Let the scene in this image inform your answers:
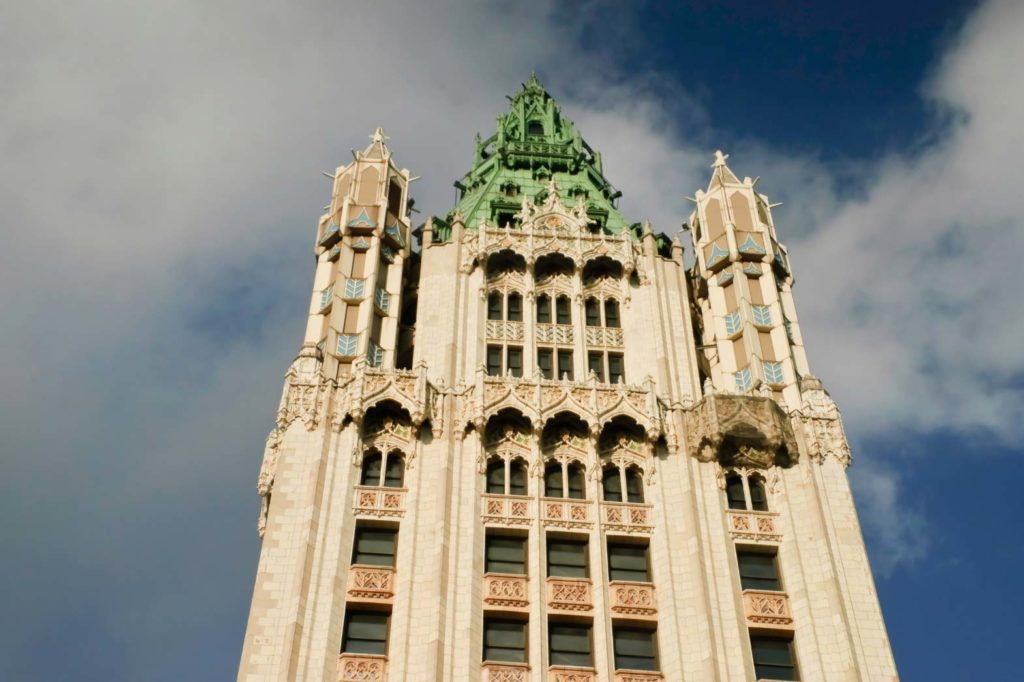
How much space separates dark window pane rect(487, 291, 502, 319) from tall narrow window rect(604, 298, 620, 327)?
3861 millimetres

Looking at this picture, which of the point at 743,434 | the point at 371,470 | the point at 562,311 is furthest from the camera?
the point at 562,311

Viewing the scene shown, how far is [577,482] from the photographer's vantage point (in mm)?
39125

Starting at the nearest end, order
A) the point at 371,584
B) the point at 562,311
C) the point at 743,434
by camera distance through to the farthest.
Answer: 1. the point at 371,584
2. the point at 743,434
3. the point at 562,311

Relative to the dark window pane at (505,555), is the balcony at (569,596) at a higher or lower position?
lower

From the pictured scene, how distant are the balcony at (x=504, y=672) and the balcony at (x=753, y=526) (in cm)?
795

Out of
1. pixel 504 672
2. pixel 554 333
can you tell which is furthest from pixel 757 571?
pixel 554 333

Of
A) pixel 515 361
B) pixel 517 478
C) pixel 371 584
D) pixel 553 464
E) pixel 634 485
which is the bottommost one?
pixel 371 584

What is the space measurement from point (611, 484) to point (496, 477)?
354 cm

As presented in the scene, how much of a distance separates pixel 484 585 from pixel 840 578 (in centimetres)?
990

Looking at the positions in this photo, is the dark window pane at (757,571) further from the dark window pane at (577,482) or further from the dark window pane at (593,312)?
the dark window pane at (593,312)

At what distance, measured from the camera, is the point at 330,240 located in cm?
4675

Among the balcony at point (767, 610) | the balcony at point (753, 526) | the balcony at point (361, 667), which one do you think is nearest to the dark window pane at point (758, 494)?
the balcony at point (753, 526)

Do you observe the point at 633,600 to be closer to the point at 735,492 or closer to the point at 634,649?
the point at 634,649

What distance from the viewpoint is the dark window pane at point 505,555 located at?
118ft
